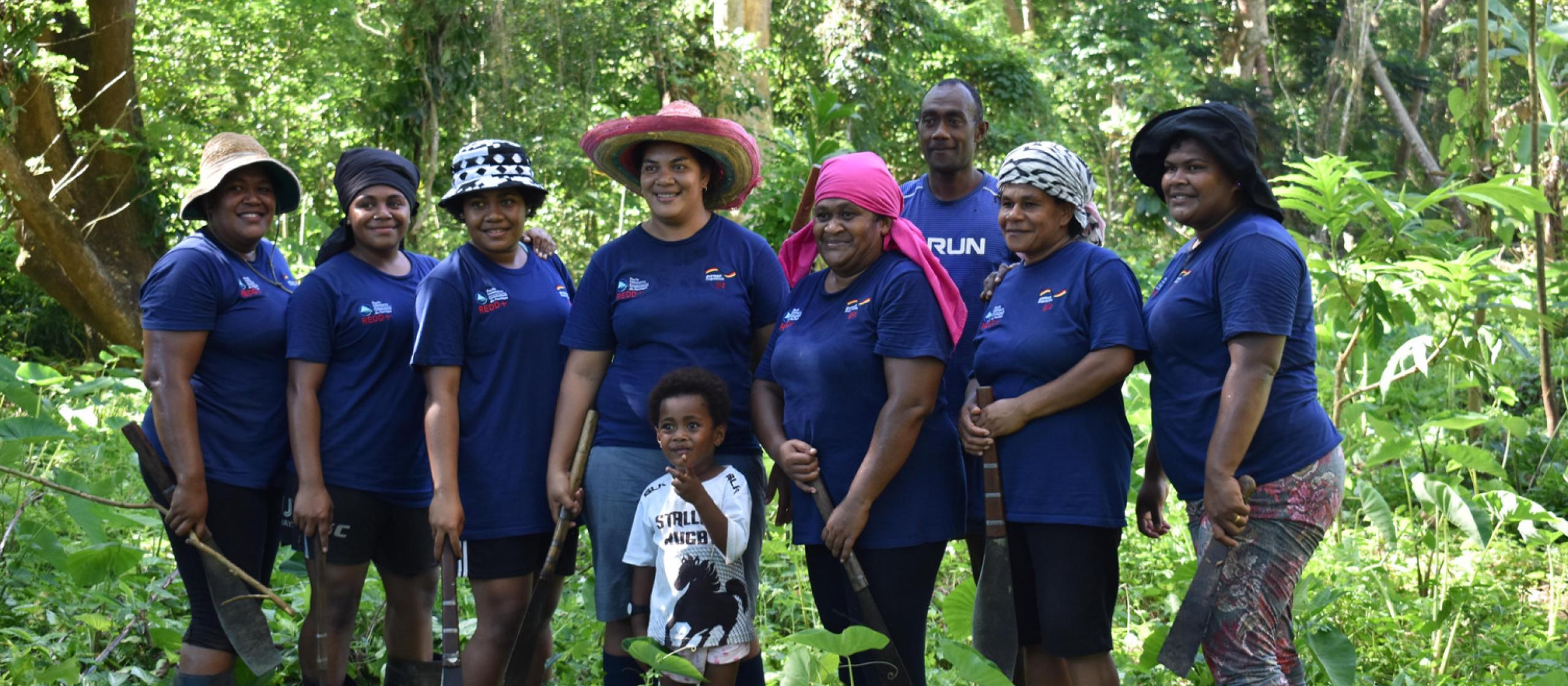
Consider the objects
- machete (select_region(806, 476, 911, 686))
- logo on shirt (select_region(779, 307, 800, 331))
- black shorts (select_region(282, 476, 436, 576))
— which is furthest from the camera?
black shorts (select_region(282, 476, 436, 576))

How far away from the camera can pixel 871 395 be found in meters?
3.23

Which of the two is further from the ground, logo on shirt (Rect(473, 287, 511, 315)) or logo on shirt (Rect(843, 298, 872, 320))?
logo on shirt (Rect(473, 287, 511, 315))

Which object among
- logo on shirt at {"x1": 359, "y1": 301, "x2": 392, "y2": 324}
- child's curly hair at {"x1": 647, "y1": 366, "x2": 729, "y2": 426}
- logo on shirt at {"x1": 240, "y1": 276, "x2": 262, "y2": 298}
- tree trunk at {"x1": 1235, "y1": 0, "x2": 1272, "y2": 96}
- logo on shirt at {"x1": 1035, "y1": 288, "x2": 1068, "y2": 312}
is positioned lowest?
child's curly hair at {"x1": 647, "y1": 366, "x2": 729, "y2": 426}

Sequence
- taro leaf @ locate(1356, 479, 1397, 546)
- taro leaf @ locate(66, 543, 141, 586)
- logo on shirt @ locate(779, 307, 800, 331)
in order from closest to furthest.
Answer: logo on shirt @ locate(779, 307, 800, 331)
taro leaf @ locate(66, 543, 141, 586)
taro leaf @ locate(1356, 479, 1397, 546)

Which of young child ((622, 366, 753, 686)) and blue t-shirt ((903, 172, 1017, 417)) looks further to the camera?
blue t-shirt ((903, 172, 1017, 417))

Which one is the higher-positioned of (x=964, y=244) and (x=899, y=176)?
(x=899, y=176)

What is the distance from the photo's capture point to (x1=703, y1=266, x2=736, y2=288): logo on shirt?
3410mm

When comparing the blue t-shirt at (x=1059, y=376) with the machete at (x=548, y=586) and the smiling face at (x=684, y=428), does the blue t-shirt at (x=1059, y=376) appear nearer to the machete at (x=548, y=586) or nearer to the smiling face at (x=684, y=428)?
the smiling face at (x=684, y=428)

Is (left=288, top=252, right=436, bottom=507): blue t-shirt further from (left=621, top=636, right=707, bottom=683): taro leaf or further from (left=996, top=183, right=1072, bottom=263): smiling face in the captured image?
(left=996, top=183, right=1072, bottom=263): smiling face

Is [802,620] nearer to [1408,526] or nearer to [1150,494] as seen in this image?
[1150,494]

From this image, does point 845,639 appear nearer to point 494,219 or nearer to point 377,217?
point 494,219

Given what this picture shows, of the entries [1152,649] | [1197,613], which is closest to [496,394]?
[1197,613]

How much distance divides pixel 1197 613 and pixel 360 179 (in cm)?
252

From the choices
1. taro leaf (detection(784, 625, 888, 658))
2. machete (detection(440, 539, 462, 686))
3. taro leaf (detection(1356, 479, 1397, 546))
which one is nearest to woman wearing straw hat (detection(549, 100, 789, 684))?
machete (detection(440, 539, 462, 686))
